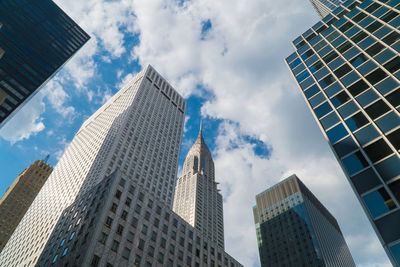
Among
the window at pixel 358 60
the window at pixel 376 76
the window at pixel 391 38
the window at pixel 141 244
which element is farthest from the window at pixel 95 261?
the window at pixel 391 38

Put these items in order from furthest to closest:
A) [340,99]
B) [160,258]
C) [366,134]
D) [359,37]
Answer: [160,258] < [359,37] < [340,99] < [366,134]

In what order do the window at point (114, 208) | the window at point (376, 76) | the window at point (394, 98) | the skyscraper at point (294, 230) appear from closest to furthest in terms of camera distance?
the window at point (394, 98) → the window at point (376, 76) → the window at point (114, 208) → the skyscraper at point (294, 230)

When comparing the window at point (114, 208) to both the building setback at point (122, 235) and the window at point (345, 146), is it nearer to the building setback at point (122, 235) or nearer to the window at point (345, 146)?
the building setback at point (122, 235)

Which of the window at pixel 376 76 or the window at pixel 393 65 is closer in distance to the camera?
the window at pixel 393 65

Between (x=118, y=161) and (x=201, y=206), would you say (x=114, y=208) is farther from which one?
(x=201, y=206)

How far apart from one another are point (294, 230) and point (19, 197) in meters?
167

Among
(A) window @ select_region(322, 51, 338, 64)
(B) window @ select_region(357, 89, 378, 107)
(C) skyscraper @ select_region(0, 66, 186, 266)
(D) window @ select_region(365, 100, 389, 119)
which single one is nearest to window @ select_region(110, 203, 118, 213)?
(C) skyscraper @ select_region(0, 66, 186, 266)

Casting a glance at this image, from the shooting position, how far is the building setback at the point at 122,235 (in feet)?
148

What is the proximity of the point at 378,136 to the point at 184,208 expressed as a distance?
154179 millimetres

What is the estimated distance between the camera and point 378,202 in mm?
22938

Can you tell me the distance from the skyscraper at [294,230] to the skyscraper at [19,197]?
469 feet

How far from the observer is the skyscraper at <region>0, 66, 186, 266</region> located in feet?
306

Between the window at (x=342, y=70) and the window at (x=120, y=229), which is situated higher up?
the window at (x=342, y=70)

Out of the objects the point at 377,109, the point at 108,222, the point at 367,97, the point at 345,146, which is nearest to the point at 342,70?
the point at 367,97
